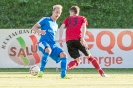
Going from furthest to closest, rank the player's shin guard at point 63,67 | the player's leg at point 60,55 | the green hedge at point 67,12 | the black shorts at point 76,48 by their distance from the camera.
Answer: the green hedge at point 67,12, the black shorts at point 76,48, the player's leg at point 60,55, the player's shin guard at point 63,67

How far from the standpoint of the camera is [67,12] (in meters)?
24.3

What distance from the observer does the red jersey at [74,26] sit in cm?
1505

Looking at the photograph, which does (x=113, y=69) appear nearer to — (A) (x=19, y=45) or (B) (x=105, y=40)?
(B) (x=105, y=40)

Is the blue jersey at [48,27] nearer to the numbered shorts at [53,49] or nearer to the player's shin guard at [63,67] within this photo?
the numbered shorts at [53,49]

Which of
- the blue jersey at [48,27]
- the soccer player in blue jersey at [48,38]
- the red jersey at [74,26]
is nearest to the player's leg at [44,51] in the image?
the soccer player in blue jersey at [48,38]

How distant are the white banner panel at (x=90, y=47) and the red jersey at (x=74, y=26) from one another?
12.7 ft

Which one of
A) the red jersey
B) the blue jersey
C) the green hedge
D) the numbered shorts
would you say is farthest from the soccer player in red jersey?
the green hedge

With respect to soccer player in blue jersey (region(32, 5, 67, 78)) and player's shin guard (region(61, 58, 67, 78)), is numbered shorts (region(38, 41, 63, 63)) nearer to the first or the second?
soccer player in blue jersey (region(32, 5, 67, 78))

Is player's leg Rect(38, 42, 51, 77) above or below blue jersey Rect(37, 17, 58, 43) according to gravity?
below

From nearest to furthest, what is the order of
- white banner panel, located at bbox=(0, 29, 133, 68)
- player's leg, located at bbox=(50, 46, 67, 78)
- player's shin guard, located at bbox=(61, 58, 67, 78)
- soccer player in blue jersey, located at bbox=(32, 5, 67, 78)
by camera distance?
player's shin guard, located at bbox=(61, 58, 67, 78)
player's leg, located at bbox=(50, 46, 67, 78)
soccer player in blue jersey, located at bbox=(32, 5, 67, 78)
white banner panel, located at bbox=(0, 29, 133, 68)

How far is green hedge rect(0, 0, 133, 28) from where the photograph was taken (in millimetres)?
23625

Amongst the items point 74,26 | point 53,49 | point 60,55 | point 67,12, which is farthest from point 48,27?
point 67,12

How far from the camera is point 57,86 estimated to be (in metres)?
11.2

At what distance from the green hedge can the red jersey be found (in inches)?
317
